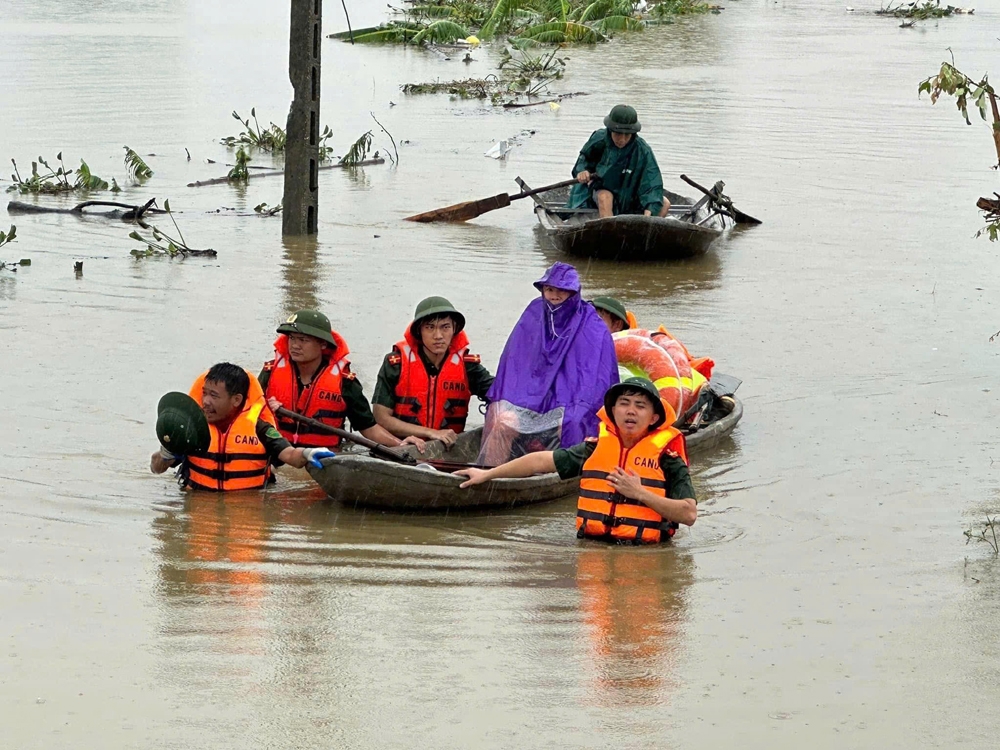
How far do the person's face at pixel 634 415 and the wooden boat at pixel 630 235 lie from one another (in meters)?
6.93

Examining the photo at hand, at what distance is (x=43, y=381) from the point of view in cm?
998

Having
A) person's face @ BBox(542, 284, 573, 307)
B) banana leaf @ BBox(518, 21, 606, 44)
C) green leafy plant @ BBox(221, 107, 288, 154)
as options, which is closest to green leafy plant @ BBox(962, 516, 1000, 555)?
person's face @ BBox(542, 284, 573, 307)

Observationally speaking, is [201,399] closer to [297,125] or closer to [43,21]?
[297,125]

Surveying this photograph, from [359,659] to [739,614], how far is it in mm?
1661

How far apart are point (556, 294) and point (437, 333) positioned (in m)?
0.69

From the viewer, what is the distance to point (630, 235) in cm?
1416

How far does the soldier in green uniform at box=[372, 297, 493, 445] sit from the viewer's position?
8.41 m

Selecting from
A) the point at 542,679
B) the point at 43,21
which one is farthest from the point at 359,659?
the point at 43,21

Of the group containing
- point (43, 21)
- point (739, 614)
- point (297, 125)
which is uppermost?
point (43, 21)

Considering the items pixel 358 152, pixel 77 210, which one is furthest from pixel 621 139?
pixel 358 152

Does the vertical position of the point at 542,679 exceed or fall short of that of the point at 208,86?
it falls short

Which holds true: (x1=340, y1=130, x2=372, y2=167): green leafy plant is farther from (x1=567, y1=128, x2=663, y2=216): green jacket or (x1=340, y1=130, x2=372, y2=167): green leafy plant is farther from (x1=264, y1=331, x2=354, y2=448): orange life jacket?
(x1=264, y1=331, x2=354, y2=448): orange life jacket

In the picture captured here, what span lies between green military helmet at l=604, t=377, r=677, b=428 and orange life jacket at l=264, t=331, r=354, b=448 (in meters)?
1.72

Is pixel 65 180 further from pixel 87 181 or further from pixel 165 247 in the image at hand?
pixel 165 247
